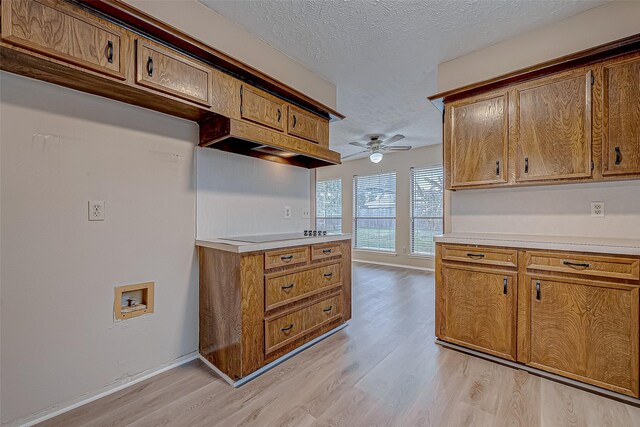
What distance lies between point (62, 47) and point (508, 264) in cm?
302

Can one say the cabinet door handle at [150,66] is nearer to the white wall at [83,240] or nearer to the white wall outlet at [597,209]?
the white wall at [83,240]

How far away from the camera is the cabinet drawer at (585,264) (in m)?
1.71

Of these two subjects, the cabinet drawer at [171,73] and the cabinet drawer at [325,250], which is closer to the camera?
the cabinet drawer at [171,73]

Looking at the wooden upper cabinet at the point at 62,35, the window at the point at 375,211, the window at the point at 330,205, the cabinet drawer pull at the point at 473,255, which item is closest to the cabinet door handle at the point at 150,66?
the wooden upper cabinet at the point at 62,35

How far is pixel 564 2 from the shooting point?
6.49 feet

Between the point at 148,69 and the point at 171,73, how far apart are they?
0.14 meters

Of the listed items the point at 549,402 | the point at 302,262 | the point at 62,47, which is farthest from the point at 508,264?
the point at 62,47

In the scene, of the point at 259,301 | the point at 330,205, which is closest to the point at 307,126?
the point at 259,301

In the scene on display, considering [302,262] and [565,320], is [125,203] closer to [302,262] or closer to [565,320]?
[302,262]

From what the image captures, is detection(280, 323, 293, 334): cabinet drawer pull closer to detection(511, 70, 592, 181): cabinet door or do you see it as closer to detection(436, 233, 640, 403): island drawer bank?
detection(436, 233, 640, 403): island drawer bank

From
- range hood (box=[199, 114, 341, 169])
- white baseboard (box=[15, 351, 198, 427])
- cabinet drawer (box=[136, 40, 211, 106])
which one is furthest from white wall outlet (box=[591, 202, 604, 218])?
white baseboard (box=[15, 351, 198, 427])

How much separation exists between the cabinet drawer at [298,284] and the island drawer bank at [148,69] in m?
1.08

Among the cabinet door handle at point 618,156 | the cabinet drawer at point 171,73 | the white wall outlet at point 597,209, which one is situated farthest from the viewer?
the white wall outlet at point 597,209

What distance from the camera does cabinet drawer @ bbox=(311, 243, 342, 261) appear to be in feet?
8.14
